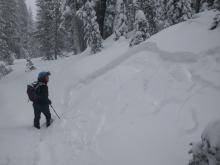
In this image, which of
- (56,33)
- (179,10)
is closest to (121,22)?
(179,10)

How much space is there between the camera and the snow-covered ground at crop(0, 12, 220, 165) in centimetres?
556

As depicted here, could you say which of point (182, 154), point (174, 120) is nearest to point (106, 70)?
point (174, 120)

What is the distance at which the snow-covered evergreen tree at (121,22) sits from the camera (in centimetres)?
1719

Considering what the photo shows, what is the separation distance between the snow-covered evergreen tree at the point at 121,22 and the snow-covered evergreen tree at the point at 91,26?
1988mm

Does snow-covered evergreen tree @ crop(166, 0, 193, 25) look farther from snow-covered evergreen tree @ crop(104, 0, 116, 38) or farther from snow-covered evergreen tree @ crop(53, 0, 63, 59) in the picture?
snow-covered evergreen tree @ crop(53, 0, 63, 59)

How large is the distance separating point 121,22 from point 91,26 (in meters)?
2.93

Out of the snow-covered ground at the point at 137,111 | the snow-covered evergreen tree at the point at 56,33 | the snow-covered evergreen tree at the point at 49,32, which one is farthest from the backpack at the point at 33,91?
the snow-covered evergreen tree at the point at 49,32

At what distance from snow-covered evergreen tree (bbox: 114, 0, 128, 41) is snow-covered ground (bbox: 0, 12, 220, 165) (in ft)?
23.0

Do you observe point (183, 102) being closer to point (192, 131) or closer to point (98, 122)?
point (192, 131)

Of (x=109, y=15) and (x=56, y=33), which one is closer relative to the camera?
(x=109, y=15)

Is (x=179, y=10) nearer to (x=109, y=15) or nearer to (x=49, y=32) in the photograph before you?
(x=109, y=15)

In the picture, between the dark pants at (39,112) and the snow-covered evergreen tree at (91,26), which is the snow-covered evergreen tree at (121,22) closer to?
the snow-covered evergreen tree at (91,26)

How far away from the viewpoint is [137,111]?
6.80m

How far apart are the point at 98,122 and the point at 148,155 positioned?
234 cm
